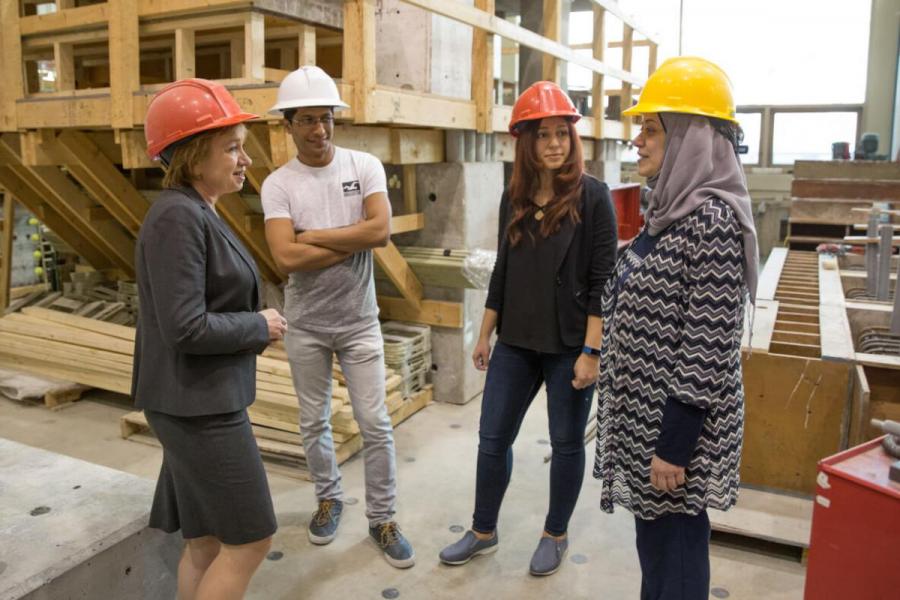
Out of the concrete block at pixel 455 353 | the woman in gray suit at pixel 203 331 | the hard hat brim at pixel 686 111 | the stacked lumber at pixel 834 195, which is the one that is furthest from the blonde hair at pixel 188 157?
the stacked lumber at pixel 834 195

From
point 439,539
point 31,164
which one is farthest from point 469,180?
point 31,164

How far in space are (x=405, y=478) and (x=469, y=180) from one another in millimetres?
1914

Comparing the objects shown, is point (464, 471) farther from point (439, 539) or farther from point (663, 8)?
point (663, 8)

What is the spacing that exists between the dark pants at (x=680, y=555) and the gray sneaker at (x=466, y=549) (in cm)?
111

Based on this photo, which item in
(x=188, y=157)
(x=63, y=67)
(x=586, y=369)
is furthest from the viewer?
(x=63, y=67)

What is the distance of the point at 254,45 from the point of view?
3209 millimetres

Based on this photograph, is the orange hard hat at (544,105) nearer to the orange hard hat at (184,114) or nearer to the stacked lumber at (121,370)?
the orange hard hat at (184,114)

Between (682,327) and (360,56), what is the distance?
7.01 feet

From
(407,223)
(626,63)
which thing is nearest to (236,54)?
(407,223)

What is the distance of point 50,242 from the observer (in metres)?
6.78

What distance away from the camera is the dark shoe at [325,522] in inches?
123

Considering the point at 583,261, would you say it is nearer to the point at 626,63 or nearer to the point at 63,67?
the point at 63,67

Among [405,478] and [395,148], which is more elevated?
[395,148]

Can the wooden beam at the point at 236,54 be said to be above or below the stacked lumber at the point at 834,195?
above
